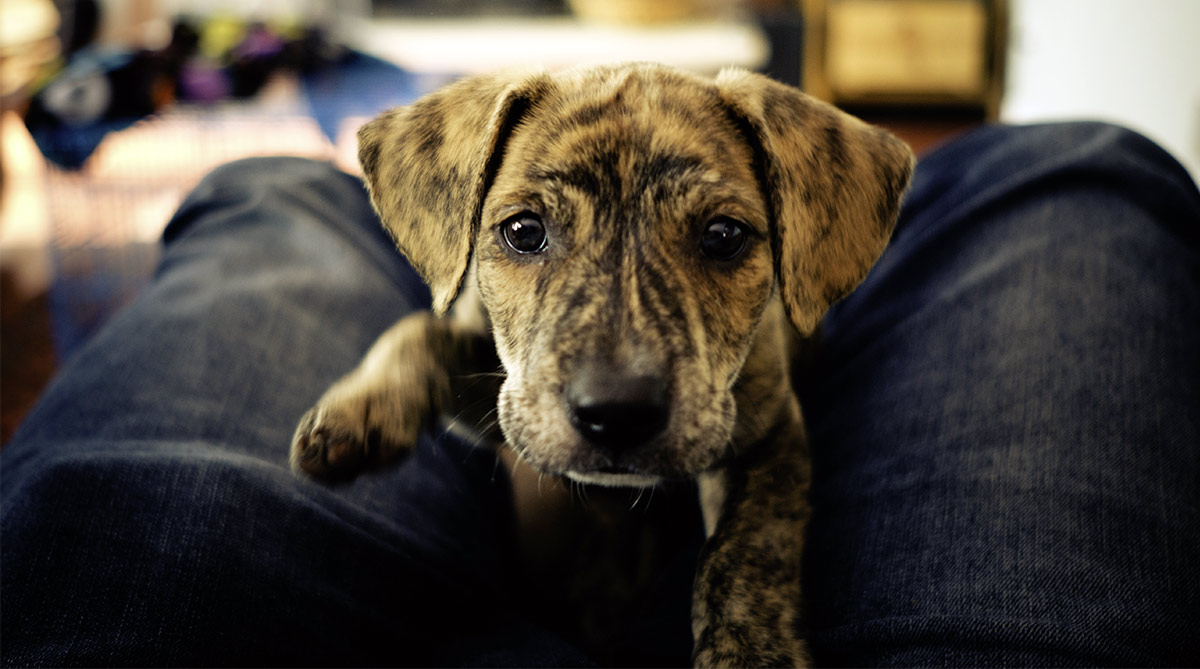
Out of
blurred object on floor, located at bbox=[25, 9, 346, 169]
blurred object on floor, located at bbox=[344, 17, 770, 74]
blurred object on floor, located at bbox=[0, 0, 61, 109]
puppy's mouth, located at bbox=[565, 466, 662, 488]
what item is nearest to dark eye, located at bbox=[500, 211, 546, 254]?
puppy's mouth, located at bbox=[565, 466, 662, 488]

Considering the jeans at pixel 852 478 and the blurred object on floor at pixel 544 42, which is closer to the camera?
the jeans at pixel 852 478

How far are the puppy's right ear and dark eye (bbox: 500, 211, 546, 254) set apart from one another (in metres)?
0.07

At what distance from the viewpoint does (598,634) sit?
1.80 m

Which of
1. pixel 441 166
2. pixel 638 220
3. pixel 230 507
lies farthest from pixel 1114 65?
pixel 230 507

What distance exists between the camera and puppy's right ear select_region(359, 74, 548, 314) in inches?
62.4

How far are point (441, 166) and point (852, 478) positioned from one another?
101 cm

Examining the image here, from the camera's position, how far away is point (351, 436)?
4.88 ft

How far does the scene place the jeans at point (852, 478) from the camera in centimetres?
125

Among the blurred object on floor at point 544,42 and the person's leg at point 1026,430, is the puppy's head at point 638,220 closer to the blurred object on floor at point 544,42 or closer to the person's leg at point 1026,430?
the person's leg at point 1026,430

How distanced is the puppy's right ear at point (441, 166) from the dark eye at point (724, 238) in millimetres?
450

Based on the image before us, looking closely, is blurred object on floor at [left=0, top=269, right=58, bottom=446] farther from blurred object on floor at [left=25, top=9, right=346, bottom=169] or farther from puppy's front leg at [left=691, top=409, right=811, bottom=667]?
puppy's front leg at [left=691, top=409, right=811, bottom=667]

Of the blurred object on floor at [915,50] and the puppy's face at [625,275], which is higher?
the puppy's face at [625,275]

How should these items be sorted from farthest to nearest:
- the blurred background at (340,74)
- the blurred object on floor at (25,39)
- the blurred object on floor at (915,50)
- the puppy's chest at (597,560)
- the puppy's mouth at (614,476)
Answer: the blurred object on floor at (915,50)
the blurred object on floor at (25,39)
the blurred background at (340,74)
the puppy's chest at (597,560)
the puppy's mouth at (614,476)

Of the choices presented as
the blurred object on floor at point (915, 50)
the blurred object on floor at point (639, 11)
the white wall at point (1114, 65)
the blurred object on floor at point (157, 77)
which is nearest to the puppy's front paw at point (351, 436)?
the blurred object on floor at point (157, 77)
